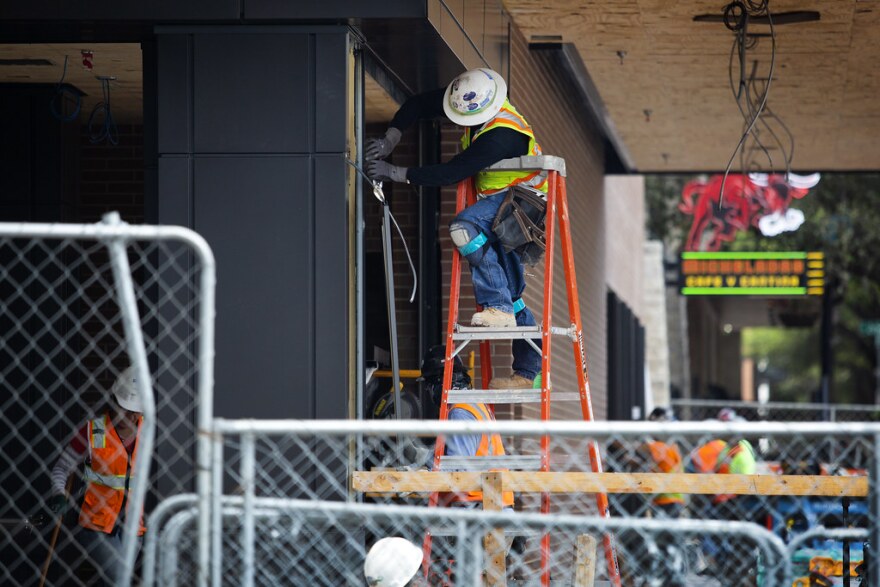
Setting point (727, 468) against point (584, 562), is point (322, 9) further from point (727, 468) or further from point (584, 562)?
point (727, 468)

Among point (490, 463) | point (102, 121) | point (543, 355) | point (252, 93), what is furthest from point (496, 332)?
point (102, 121)

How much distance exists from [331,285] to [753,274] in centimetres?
1508

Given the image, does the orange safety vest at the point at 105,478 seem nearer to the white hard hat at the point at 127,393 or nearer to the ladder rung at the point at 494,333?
the white hard hat at the point at 127,393

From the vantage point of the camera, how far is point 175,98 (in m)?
6.96

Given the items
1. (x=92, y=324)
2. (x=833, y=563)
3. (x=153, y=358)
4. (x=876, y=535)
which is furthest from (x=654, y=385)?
(x=876, y=535)

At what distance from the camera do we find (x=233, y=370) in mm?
6859

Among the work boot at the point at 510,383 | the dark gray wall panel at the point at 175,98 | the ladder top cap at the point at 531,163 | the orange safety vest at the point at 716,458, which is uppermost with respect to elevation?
the dark gray wall panel at the point at 175,98

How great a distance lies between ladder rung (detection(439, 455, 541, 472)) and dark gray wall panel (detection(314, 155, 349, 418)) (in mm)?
640

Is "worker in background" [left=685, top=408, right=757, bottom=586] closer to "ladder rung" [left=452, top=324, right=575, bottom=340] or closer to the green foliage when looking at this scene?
"ladder rung" [left=452, top=324, right=575, bottom=340]

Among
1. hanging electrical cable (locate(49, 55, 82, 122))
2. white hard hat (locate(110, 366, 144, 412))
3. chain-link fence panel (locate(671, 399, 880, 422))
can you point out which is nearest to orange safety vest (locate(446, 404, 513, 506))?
white hard hat (locate(110, 366, 144, 412))

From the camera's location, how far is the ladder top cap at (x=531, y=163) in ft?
24.3

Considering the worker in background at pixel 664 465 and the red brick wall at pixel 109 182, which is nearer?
the red brick wall at pixel 109 182

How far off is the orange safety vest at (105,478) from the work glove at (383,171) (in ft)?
6.59

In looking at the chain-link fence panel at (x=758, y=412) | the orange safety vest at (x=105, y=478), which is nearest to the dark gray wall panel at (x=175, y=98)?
the orange safety vest at (x=105, y=478)
